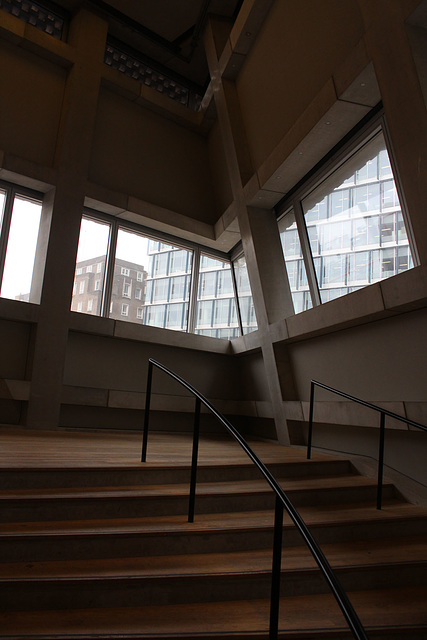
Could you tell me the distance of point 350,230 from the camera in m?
5.77

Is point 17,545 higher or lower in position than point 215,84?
lower

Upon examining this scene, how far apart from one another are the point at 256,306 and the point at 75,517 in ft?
15.6

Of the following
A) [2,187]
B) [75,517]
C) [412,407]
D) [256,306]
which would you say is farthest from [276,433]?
[2,187]

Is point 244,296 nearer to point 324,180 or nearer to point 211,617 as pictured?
point 324,180

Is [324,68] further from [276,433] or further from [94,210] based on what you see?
[276,433]

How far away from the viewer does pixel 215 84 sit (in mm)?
7957

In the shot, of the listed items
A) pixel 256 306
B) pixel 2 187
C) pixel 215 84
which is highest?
pixel 215 84

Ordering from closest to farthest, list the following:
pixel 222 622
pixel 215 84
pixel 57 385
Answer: pixel 222 622 → pixel 57 385 → pixel 215 84

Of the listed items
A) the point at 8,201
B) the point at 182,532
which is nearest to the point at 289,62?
the point at 8,201

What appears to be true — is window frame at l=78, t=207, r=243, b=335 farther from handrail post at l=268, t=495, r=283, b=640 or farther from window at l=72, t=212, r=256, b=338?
handrail post at l=268, t=495, r=283, b=640

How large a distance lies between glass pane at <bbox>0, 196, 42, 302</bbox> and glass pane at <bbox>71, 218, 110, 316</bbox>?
0.73m

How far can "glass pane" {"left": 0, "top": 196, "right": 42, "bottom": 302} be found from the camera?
7.09 m

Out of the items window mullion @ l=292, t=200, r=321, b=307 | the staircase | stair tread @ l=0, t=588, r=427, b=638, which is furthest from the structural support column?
stair tread @ l=0, t=588, r=427, b=638

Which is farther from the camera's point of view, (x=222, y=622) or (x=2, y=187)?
(x=2, y=187)
